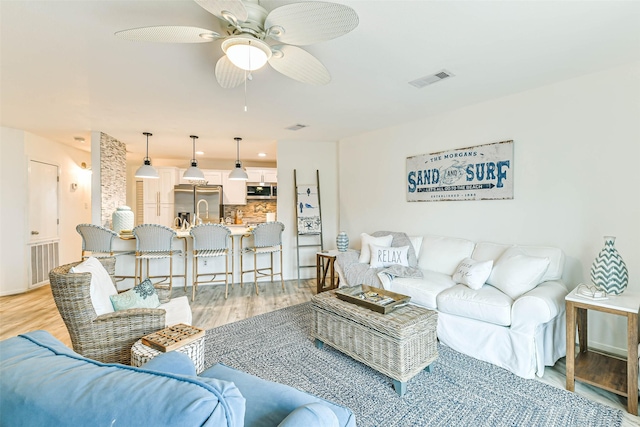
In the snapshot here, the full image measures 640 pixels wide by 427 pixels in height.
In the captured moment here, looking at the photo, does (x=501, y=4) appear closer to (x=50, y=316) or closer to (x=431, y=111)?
(x=431, y=111)

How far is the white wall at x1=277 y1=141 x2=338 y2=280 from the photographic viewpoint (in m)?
5.31

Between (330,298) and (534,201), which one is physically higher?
(534,201)

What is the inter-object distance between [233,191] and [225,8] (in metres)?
5.88

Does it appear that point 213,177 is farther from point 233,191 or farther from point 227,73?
point 227,73

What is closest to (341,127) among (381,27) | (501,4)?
(381,27)

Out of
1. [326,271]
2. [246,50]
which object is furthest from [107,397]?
[326,271]

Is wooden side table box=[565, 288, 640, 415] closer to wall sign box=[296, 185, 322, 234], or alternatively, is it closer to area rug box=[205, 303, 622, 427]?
area rug box=[205, 303, 622, 427]

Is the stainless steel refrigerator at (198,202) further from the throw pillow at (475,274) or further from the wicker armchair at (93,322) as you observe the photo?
the throw pillow at (475,274)

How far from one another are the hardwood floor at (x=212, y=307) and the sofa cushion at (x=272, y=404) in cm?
200

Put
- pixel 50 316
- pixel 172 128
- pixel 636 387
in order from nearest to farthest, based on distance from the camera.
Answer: pixel 636 387 → pixel 50 316 → pixel 172 128

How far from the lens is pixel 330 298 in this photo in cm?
265

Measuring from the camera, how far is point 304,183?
17.6 ft

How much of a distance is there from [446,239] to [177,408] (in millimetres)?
3512

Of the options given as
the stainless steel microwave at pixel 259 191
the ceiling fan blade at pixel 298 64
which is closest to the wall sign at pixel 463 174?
the ceiling fan blade at pixel 298 64
